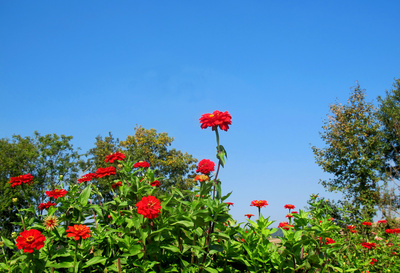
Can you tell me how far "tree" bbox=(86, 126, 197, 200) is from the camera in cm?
2593

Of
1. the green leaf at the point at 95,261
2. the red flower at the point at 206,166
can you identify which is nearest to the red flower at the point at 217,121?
the red flower at the point at 206,166

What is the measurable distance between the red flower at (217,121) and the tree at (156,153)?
2258 cm

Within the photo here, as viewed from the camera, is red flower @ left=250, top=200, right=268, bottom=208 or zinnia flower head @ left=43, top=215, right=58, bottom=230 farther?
red flower @ left=250, top=200, right=268, bottom=208

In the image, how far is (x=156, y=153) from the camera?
2678 cm

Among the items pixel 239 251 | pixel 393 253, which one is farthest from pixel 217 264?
pixel 393 253

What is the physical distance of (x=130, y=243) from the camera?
2.94 m

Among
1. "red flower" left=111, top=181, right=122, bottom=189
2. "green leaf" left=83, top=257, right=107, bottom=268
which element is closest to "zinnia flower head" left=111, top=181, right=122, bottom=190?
"red flower" left=111, top=181, right=122, bottom=189

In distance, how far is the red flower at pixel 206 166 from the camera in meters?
2.96

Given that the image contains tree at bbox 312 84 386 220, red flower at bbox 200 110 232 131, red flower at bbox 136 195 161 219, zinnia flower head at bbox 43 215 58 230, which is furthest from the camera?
tree at bbox 312 84 386 220

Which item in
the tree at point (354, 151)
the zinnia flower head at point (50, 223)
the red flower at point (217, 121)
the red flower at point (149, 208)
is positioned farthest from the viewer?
the tree at point (354, 151)

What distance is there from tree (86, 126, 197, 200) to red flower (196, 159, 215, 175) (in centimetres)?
2249

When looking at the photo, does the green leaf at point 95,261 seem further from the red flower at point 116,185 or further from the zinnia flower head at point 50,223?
the red flower at point 116,185

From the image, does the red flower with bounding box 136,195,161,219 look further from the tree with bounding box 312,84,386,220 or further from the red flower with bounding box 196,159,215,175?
the tree with bounding box 312,84,386,220

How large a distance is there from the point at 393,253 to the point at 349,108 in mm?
16029
